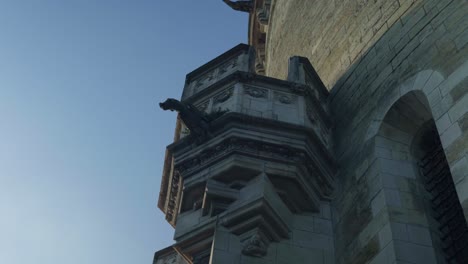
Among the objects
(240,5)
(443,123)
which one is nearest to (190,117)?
(443,123)

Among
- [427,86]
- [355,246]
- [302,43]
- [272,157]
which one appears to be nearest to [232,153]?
[272,157]

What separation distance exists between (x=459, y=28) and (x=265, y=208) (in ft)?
7.92

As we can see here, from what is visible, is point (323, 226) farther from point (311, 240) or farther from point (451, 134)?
point (451, 134)

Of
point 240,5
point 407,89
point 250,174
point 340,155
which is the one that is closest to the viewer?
point 407,89

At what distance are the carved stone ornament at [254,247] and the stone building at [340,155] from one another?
0.4 inches

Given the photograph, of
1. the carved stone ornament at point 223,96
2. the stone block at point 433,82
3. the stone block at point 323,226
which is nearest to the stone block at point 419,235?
the stone block at point 323,226

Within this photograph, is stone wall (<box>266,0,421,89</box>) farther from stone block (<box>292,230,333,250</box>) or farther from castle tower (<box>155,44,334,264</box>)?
stone block (<box>292,230,333,250</box>)

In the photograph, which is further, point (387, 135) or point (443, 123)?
point (387, 135)

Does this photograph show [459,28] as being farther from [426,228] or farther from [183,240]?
[183,240]

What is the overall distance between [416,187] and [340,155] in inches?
52.2

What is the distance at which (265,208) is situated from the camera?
640 cm

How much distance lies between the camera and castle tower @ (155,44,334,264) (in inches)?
252

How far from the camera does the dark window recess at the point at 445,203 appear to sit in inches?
224

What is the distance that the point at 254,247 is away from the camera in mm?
6180
